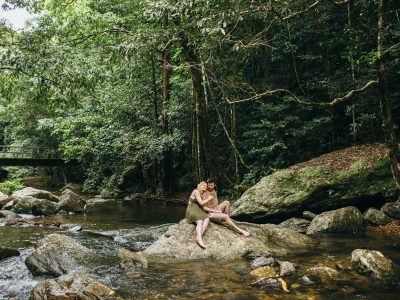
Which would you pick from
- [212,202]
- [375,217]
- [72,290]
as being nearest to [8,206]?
[212,202]

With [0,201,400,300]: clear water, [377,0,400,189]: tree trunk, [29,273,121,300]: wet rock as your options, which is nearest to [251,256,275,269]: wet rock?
[0,201,400,300]: clear water

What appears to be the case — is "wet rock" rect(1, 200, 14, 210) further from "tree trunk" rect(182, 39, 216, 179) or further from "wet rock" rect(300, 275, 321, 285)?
"wet rock" rect(300, 275, 321, 285)

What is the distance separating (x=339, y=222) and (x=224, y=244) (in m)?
3.50

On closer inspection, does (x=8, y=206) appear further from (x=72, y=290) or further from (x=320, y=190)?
(x=320, y=190)

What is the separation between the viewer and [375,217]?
395 inches

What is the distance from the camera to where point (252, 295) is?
18.5 feet

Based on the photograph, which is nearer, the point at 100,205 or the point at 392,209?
the point at 392,209

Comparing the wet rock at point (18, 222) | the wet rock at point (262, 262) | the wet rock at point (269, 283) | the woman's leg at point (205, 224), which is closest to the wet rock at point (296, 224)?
the woman's leg at point (205, 224)

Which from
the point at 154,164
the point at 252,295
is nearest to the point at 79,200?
the point at 154,164

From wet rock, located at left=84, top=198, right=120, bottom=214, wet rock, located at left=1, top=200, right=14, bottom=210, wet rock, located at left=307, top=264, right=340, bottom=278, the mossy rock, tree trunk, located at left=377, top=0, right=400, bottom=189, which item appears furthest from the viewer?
wet rock, located at left=84, top=198, right=120, bottom=214

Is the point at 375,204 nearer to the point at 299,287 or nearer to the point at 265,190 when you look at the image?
the point at 265,190

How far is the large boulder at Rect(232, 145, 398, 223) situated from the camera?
34.3 ft

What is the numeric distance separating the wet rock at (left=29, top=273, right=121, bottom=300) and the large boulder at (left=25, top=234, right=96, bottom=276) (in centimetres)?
135

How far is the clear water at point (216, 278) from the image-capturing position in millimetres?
5688
